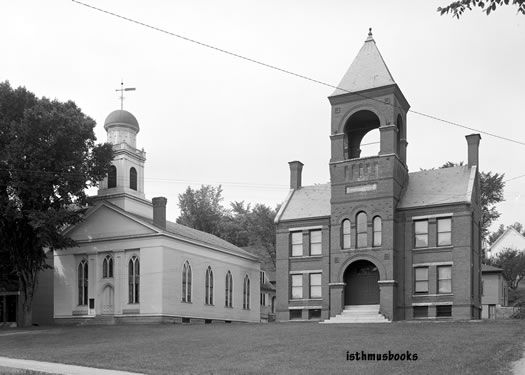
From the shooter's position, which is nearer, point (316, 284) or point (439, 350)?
point (439, 350)

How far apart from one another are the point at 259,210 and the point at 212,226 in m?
8.02

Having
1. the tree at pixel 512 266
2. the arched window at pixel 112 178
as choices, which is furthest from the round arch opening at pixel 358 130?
the tree at pixel 512 266

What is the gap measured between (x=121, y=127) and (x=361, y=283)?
71.3 feet

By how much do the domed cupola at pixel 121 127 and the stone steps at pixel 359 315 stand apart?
68.8ft

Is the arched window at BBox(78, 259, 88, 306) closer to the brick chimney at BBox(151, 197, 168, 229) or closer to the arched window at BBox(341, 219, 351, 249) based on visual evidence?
the brick chimney at BBox(151, 197, 168, 229)

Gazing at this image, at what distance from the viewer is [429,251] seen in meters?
42.0

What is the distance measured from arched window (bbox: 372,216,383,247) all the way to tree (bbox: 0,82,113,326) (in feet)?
60.2

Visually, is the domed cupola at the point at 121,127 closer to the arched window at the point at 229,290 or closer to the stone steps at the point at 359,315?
the arched window at the point at 229,290

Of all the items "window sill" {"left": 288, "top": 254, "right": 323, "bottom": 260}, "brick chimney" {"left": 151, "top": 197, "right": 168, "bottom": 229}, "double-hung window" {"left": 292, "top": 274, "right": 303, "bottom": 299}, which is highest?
"brick chimney" {"left": 151, "top": 197, "right": 168, "bottom": 229}

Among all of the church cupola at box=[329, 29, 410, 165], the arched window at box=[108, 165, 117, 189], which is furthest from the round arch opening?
the arched window at box=[108, 165, 117, 189]

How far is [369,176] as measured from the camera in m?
43.6

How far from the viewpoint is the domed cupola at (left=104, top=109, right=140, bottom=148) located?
172 feet

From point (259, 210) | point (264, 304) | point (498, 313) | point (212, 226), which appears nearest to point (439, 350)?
point (498, 313)

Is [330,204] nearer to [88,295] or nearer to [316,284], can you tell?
[316,284]
